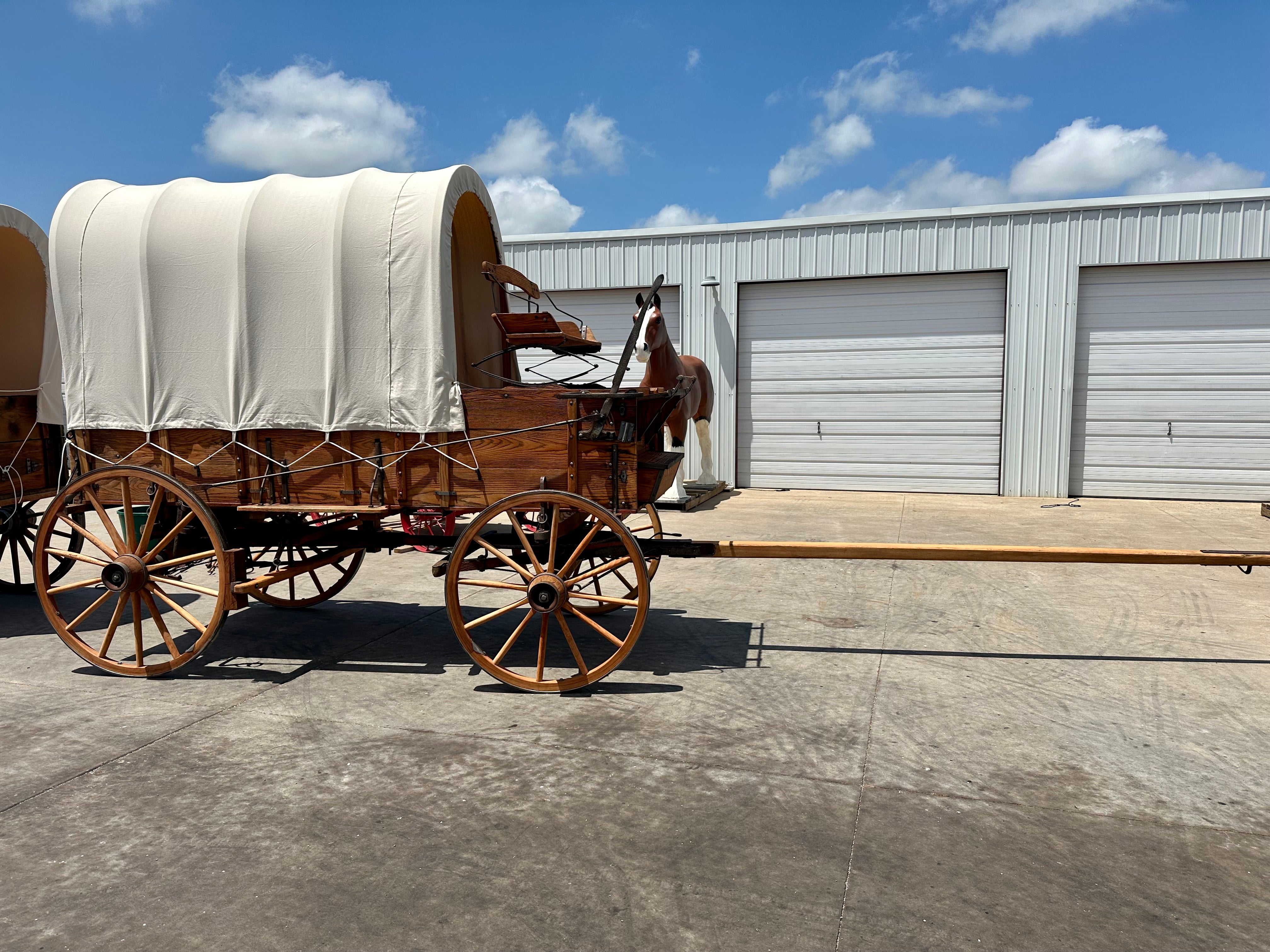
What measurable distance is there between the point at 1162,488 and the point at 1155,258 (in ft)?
11.2

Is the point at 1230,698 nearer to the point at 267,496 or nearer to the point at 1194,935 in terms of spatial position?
the point at 1194,935

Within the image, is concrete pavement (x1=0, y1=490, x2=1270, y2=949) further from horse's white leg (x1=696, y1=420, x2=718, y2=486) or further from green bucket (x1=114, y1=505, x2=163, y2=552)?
horse's white leg (x1=696, y1=420, x2=718, y2=486)

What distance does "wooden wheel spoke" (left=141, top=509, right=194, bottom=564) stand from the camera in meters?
4.79

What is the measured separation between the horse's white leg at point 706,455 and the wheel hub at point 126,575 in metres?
9.21

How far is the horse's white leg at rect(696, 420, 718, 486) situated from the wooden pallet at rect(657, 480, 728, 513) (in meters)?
0.14

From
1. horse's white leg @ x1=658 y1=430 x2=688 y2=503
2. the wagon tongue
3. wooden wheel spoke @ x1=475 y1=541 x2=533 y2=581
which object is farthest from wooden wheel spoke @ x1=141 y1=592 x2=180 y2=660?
horse's white leg @ x1=658 y1=430 x2=688 y2=503

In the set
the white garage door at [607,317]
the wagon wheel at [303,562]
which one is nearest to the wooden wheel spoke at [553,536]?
the wagon wheel at [303,562]

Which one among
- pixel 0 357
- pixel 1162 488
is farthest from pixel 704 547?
pixel 1162 488

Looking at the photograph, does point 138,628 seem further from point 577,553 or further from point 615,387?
point 615,387

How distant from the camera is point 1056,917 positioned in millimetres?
2682

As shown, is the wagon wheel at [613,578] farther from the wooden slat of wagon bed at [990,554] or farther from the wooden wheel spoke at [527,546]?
the wooden slat of wagon bed at [990,554]

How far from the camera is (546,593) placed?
4668mm

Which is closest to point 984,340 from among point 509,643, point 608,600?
point 608,600

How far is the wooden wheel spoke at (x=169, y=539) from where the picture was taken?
189 inches
